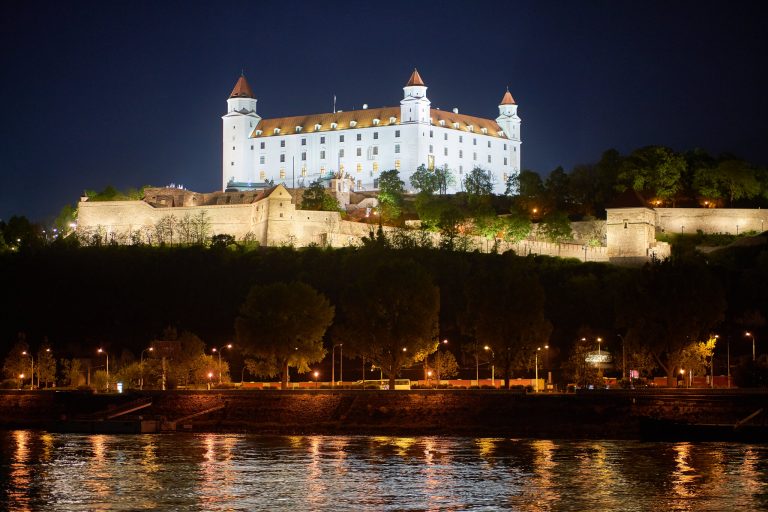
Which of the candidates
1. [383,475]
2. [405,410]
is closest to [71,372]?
[405,410]

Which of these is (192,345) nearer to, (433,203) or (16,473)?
(16,473)

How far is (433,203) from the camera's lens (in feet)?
450

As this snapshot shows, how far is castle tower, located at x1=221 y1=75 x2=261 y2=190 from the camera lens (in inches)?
6284

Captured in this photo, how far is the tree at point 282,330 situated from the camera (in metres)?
80.6

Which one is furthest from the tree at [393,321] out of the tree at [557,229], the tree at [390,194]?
Result: the tree at [390,194]

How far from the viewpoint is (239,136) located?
6403 inches

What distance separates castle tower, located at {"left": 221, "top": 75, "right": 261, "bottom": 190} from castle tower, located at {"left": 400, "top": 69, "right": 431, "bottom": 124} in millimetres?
20383

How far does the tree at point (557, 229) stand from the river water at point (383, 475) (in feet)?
209

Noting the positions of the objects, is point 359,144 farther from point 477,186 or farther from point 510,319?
point 510,319

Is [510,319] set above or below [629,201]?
below

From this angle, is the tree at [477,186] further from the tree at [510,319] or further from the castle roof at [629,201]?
the tree at [510,319]

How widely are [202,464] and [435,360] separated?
36945 millimetres

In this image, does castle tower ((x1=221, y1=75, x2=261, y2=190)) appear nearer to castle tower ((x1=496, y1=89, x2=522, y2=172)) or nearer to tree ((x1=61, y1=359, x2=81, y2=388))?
castle tower ((x1=496, y1=89, x2=522, y2=172))

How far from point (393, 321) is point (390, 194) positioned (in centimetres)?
6707
